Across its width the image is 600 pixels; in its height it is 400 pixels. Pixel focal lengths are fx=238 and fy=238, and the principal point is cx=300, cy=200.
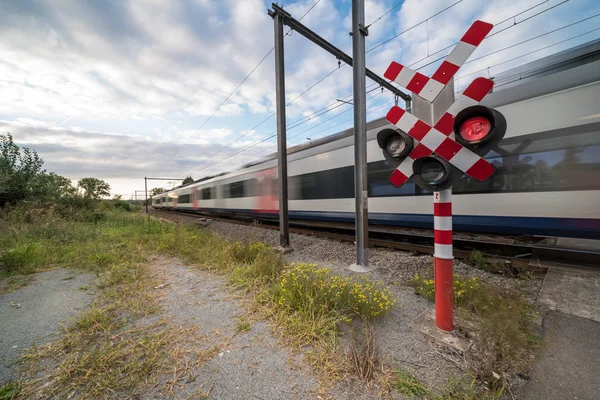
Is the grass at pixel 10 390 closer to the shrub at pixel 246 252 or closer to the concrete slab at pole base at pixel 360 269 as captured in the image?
the shrub at pixel 246 252

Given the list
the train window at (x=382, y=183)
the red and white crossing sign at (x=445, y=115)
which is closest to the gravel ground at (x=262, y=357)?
the red and white crossing sign at (x=445, y=115)

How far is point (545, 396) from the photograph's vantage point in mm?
1536

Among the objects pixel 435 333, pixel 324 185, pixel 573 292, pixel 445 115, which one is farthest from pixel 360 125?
pixel 573 292

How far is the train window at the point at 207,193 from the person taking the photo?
55.6 ft

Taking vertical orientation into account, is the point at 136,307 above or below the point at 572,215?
below

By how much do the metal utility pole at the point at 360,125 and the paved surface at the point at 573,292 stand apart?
8.00 ft

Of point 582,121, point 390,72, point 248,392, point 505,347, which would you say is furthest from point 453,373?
point 582,121

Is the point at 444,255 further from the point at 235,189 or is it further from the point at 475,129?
the point at 235,189

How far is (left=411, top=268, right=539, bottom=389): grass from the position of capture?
1.63m

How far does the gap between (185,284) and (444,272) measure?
3281mm

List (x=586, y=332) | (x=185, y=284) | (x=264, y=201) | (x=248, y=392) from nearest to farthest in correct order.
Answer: (x=248, y=392)
(x=586, y=332)
(x=185, y=284)
(x=264, y=201)

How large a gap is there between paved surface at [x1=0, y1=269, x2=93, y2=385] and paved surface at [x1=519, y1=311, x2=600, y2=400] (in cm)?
370

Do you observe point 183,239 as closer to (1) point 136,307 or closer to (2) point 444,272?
(1) point 136,307

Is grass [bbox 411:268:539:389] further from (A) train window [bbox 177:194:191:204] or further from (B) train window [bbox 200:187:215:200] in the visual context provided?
(A) train window [bbox 177:194:191:204]
